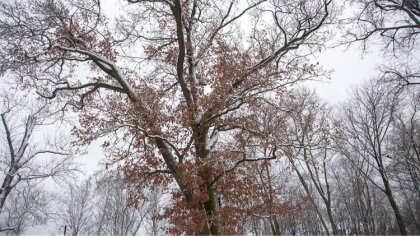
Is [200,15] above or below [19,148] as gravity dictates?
above

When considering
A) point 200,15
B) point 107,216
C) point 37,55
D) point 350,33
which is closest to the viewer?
point 37,55

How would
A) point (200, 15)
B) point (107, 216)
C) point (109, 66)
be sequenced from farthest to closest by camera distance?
point (107, 216), point (200, 15), point (109, 66)

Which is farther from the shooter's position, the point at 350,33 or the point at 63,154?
the point at 63,154

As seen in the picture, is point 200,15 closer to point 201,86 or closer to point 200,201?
point 201,86

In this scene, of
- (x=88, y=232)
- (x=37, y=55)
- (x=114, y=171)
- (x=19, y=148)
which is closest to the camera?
(x=37, y=55)

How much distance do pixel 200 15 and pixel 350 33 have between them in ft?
20.5

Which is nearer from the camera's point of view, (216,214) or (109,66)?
(216,214)

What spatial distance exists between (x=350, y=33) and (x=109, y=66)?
9.42 metres

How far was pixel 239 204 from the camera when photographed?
986 cm

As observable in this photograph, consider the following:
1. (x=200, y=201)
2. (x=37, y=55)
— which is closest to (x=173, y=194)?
(x=200, y=201)

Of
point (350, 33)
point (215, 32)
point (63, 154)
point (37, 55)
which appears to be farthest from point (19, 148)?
point (350, 33)

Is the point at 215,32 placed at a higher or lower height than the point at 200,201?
higher

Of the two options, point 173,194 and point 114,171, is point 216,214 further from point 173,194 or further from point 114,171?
point 114,171

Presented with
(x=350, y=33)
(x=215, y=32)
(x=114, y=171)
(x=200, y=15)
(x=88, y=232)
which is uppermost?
(x=200, y=15)
